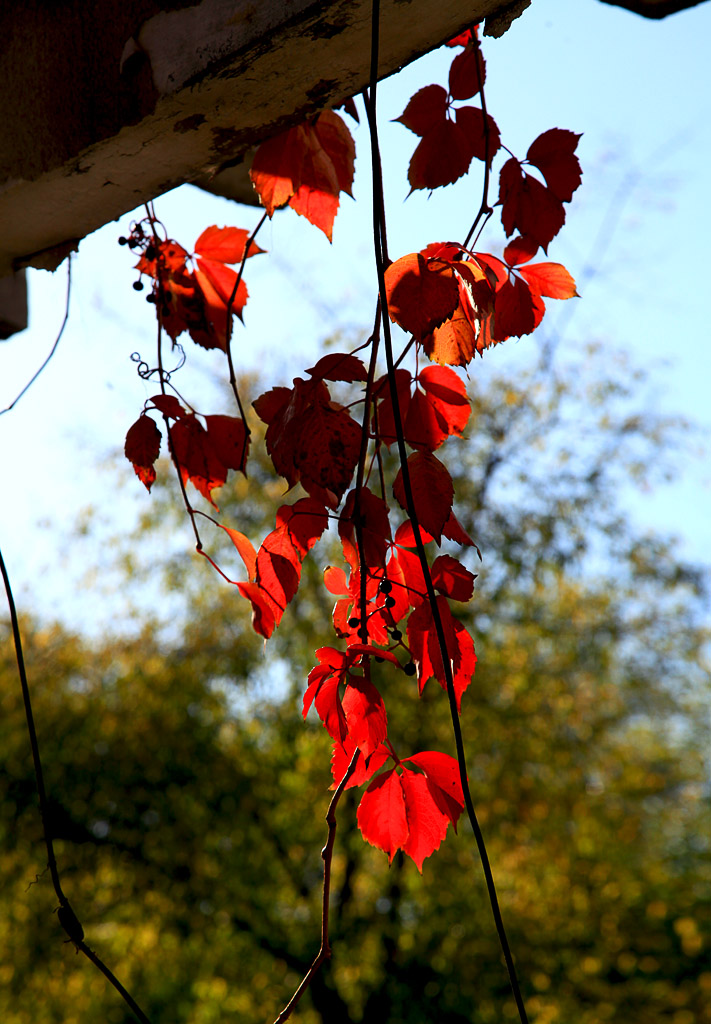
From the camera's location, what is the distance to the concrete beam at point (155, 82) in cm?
54

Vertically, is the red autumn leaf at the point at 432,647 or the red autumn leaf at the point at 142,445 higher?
the red autumn leaf at the point at 142,445

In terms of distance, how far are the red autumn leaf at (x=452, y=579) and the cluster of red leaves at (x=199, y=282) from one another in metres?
0.38

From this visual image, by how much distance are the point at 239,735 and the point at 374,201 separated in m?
4.47

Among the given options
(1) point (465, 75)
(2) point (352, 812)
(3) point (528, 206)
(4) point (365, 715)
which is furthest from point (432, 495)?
(2) point (352, 812)

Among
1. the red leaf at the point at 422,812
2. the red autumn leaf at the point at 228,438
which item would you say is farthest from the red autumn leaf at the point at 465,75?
the red leaf at the point at 422,812

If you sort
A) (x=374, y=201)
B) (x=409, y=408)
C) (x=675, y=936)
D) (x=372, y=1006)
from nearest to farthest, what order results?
(x=374, y=201), (x=409, y=408), (x=372, y=1006), (x=675, y=936)

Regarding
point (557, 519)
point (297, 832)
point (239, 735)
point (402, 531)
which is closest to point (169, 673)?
point (239, 735)

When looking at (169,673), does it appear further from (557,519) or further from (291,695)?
(557,519)

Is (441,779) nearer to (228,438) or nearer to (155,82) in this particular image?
(228,438)

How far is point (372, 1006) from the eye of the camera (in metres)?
4.24

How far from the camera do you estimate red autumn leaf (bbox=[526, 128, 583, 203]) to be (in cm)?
66

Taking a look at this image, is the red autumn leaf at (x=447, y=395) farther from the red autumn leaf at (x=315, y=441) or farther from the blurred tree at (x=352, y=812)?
the blurred tree at (x=352, y=812)

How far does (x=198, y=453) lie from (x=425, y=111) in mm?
369

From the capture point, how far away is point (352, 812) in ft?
14.7
